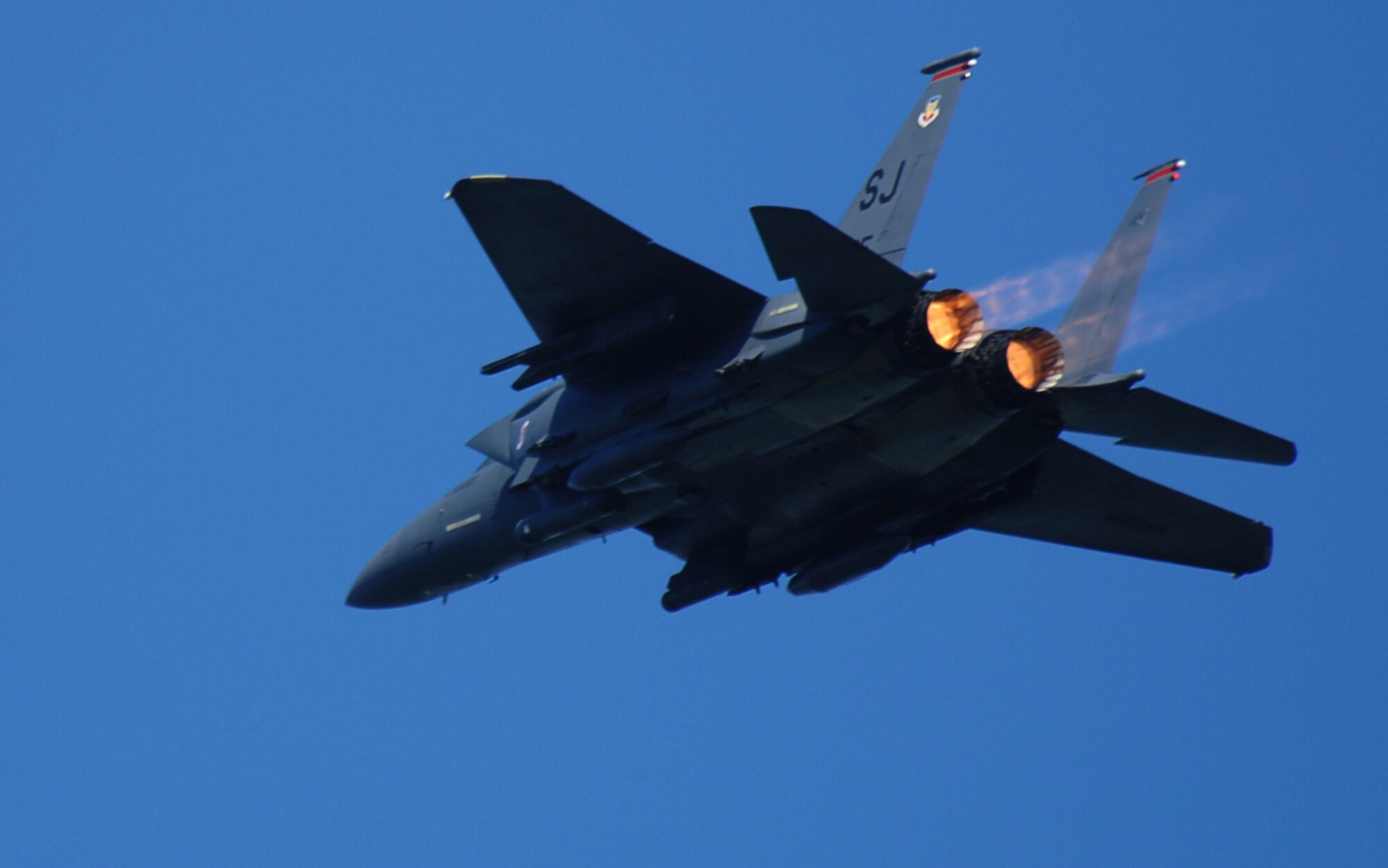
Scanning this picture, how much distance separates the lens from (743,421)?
19.6 m

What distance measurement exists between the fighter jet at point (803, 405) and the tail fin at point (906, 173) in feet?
0.07

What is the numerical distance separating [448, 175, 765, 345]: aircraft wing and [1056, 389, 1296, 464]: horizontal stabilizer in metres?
3.57

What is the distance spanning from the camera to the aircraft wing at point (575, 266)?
1873 cm

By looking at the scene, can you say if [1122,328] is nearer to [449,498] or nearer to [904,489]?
[904,489]

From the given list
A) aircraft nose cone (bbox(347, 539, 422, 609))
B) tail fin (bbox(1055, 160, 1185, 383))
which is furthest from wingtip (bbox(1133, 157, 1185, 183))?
aircraft nose cone (bbox(347, 539, 422, 609))

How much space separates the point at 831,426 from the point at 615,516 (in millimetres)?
2876

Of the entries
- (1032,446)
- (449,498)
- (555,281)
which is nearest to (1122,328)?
(1032,446)

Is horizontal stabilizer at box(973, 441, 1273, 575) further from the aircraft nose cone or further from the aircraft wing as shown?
the aircraft nose cone

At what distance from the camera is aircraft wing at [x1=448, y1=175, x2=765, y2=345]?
18.7 m

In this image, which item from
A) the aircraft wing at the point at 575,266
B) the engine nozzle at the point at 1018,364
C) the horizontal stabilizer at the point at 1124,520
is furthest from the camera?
the horizontal stabilizer at the point at 1124,520

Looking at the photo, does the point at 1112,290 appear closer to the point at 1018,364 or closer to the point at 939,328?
the point at 1018,364

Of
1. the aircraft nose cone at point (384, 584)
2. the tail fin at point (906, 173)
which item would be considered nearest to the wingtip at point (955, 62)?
the tail fin at point (906, 173)

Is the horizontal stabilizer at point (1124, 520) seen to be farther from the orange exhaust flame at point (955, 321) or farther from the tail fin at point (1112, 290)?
the orange exhaust flame at point (955, 321)

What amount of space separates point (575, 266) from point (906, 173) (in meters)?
3.32
